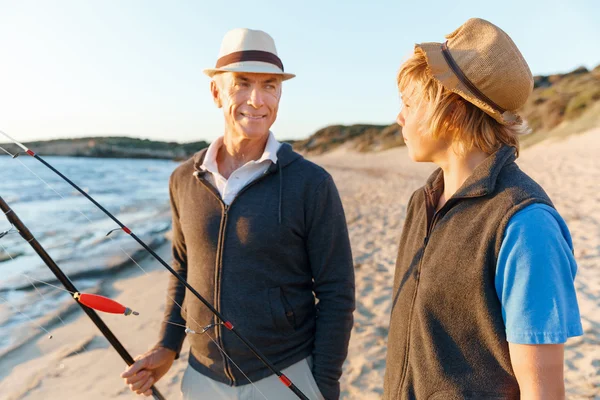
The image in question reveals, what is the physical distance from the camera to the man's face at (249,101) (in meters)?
2.06

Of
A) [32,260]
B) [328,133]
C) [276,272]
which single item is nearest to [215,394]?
[276,272]

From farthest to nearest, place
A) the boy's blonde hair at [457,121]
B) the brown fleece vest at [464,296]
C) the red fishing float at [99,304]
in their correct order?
the red fishing float at [99,304] < the boy's blonde hair at [457,121] < the brown fleece vest at [464,296]

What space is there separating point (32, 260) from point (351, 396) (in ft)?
18.6

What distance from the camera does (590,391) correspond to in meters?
3.08

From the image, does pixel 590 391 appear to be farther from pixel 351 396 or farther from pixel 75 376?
pixel 75 376

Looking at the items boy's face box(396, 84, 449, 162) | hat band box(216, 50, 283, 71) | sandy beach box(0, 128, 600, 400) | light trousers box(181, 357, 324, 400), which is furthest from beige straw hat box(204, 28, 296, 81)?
sandy beach box(0, 128, 600, 400)

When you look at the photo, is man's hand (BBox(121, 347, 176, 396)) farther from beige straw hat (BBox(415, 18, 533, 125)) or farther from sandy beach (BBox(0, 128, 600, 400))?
beige straw hat (BBox(415, 18, 533, 125))

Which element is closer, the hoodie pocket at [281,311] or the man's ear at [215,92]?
the hoodie pocket at [281,311]

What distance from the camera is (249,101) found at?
Result: 2.05m

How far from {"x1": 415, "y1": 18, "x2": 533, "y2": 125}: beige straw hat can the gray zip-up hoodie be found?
0.82 m

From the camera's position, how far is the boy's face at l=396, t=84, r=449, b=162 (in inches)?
56.9

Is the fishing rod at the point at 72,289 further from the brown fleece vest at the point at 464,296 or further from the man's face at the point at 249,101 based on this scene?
the brown fleece vest at the point at 464,296

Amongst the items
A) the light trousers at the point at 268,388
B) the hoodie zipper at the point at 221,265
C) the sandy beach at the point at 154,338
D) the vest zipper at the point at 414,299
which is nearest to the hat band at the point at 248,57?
the hoodie zipper at the point at 221,265

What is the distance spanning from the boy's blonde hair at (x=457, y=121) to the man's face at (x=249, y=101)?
0.79 m
